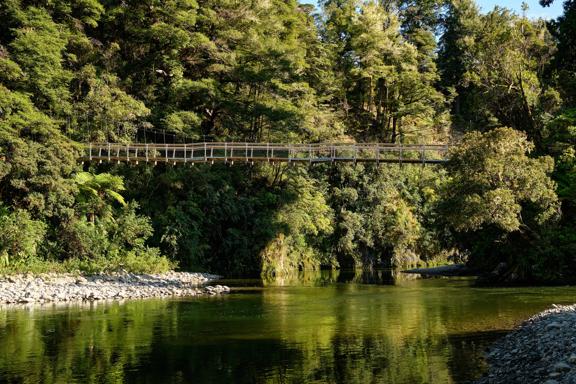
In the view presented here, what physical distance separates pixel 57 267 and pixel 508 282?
18165mm

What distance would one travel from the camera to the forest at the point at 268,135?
79.2 feet

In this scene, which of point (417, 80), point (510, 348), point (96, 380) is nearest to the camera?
point (96, 380)

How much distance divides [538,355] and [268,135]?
2754 cm

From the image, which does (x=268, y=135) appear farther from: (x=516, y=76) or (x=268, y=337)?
(x=268, y=337)

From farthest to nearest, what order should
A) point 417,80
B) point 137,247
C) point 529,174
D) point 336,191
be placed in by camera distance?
point 417,80 < point 336,191 < point 137,247 < point 529,174

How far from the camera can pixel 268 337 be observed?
13.4 meters

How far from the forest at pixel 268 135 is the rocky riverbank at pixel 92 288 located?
1.29m

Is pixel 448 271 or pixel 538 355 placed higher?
pixel 538 355

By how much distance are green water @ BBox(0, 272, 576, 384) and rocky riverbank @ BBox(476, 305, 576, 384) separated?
42 centimetres

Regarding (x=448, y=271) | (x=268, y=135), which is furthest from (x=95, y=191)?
(x=448, y=271)

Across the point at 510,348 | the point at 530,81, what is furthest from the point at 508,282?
the point at 510,348

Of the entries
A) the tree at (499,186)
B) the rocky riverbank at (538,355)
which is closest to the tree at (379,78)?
the tree at (499,186)

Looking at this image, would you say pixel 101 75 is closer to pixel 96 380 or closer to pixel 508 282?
pixel 508 282

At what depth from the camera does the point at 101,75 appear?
30.7m
